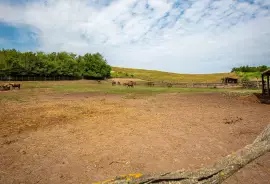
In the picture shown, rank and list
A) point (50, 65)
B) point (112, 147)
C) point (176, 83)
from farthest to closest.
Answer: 1. point (50, 65)
2. point (176, 83)
3. point (112, 147)

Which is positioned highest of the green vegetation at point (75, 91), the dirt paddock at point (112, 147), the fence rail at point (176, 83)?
the fence rail at point (176, 83)

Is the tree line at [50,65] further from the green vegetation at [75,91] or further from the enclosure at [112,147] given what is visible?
the enclosure at [112,147]

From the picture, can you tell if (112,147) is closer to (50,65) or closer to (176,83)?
(176,83)

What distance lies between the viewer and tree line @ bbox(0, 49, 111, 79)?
54612 mm

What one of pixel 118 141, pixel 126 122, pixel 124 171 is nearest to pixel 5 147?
pixel 118 141

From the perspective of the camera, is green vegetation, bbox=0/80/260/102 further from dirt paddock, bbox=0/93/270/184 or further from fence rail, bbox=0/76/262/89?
dirt paddock, bbox=0/93/270/184

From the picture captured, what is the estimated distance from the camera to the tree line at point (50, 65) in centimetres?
5461

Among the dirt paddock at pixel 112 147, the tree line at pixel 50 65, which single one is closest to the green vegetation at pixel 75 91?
the dirt paddock at pixel 112 147

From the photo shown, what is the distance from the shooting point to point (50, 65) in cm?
6269

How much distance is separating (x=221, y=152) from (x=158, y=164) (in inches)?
89.4

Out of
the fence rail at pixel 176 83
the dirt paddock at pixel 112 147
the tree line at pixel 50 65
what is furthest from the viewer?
the tree line at pixel 50 65

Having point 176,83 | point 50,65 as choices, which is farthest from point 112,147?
point 50,65

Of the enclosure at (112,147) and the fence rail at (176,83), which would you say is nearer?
the enclosure at (112,147)

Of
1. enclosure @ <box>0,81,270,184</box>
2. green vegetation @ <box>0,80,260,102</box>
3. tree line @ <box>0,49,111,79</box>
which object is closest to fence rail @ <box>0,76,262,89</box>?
tree line @ <box>0,49,111,79</box>
